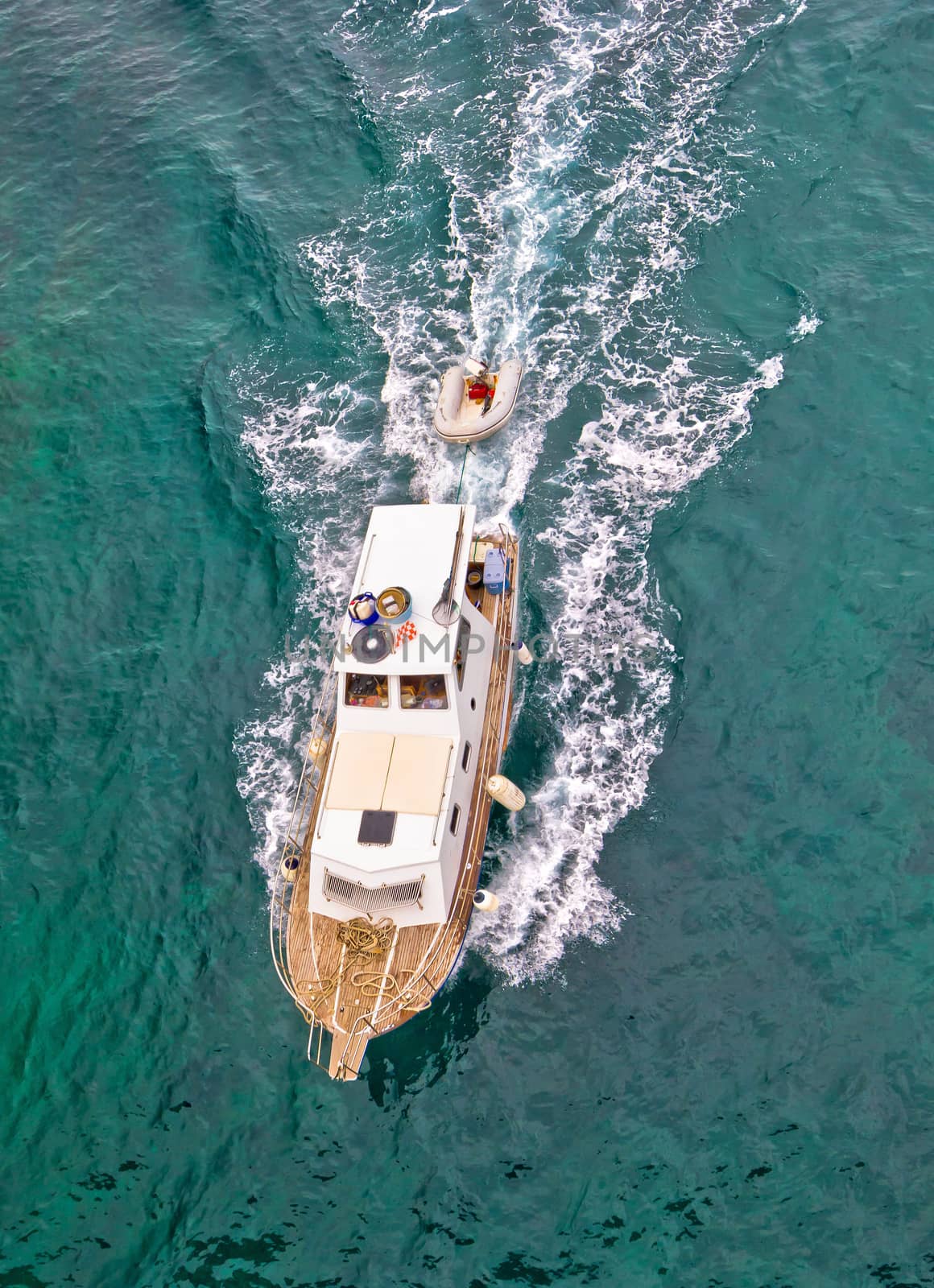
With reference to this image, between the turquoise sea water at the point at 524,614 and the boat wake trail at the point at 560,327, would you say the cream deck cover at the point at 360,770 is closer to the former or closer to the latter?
the boat wake trail at the point at 560,327

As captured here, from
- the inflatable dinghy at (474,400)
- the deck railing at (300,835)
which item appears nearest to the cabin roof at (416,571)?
the deck railing at (300,835)

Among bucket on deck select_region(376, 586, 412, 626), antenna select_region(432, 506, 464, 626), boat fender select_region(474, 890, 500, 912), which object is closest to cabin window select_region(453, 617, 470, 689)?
antenna select_region(432, 506, 464, 626)

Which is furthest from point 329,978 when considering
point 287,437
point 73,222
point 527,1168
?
point 73,222

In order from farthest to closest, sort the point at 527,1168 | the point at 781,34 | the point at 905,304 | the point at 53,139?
the point at 53,139, the point at 781,34, the point at 905,304, the point at 527,1168

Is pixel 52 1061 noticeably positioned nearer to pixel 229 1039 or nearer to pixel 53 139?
pixel 229 1039

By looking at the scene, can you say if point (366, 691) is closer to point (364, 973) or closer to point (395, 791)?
point (395, 791)

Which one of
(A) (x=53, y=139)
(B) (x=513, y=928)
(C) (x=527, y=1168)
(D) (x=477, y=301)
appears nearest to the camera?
(C) (x=527, y=1168)
